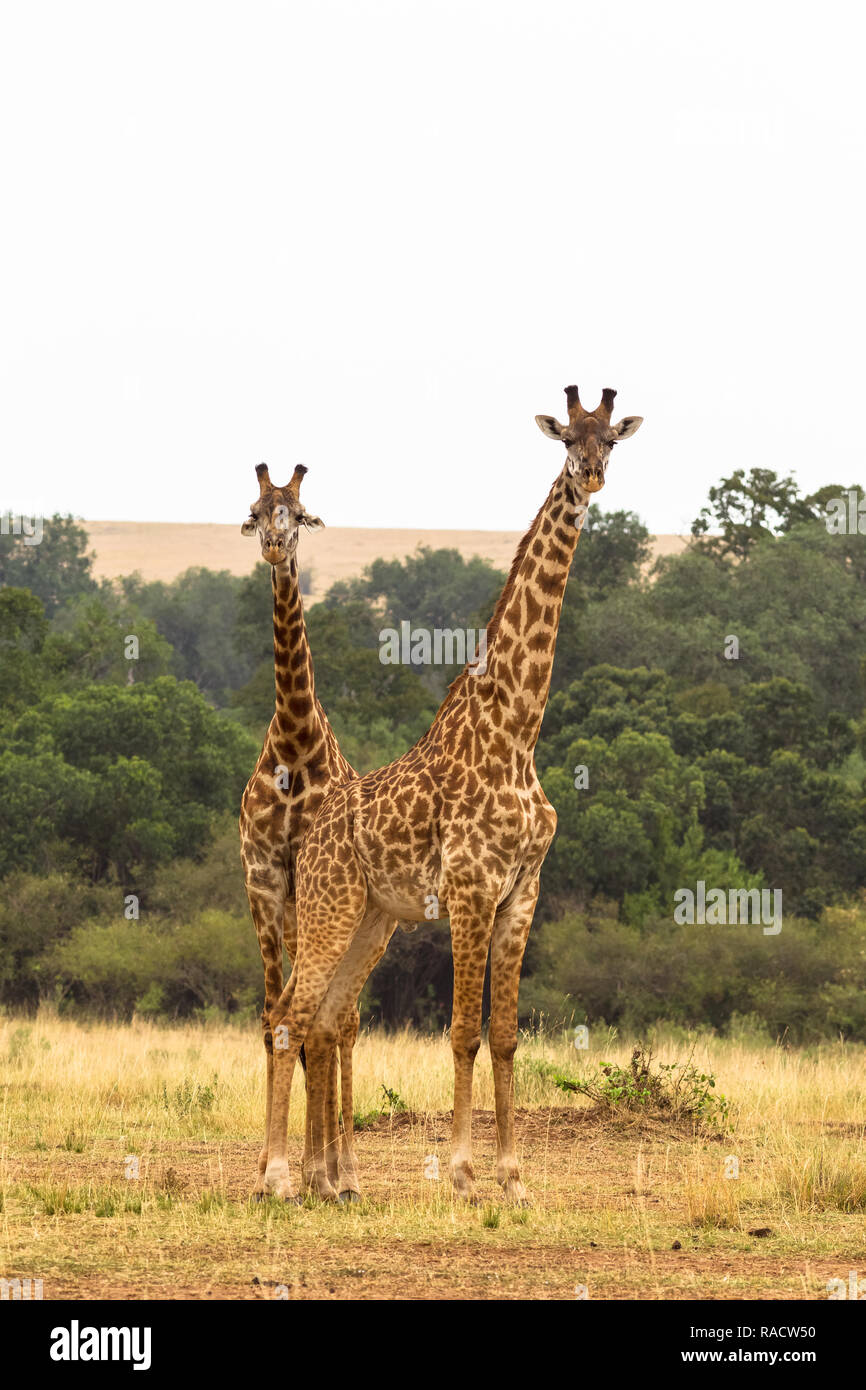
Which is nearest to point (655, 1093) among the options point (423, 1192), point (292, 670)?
point (423, 1192)

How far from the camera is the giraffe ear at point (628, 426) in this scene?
942cm

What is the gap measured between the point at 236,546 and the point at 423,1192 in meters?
117

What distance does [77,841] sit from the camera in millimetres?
28062

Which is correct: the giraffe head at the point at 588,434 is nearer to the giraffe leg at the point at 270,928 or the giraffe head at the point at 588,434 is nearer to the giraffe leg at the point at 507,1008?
the giraffe leg at the point at 507,1008

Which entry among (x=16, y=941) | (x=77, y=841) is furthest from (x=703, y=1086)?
(x=77, y=841)

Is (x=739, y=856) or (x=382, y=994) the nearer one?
(x=382, y=994)

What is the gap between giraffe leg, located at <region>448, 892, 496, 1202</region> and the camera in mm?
8984

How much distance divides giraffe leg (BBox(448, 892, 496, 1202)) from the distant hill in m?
99.5

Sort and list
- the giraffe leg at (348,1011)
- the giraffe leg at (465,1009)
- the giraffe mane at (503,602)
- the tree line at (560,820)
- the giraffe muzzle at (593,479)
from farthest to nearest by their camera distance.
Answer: the tree line at (560,820) → the giraffe mane at (503,602) → the giraffe leg at (348,1011) → the giraffe muzzle at (593,479) → the giraffe leg at (465,1009)

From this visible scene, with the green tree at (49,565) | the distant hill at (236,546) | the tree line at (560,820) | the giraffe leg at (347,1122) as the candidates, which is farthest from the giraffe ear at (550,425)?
the distant hill at (236,546)

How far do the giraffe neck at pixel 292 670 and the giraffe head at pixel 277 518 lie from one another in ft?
0.98

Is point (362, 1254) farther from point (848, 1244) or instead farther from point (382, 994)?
point (382, 994)

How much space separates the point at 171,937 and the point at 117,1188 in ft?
52.5
